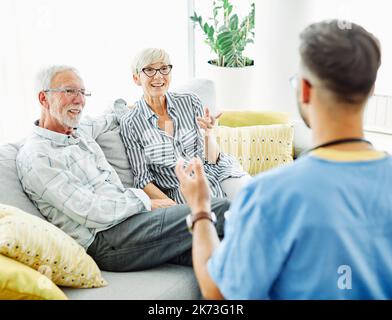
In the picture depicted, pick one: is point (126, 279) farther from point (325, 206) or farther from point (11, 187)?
point (325, 206)

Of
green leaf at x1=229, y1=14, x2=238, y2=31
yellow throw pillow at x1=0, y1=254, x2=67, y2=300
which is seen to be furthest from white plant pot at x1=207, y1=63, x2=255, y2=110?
yellow throw pillow at x1=0, y1=254, x2=67, y2=300

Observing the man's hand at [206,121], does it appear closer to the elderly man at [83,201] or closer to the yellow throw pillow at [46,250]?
the elderly man at [83,201]

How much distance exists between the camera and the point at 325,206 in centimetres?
103

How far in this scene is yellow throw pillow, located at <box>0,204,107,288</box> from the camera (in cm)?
179

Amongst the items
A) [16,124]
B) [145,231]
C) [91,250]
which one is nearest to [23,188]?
[91,250]

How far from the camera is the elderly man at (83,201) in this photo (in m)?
2.18

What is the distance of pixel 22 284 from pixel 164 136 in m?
1.25

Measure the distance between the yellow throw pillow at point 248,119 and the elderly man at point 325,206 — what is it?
2.19m

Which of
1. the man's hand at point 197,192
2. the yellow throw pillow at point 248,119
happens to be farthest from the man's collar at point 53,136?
the yellow throw pillow at point 248,119

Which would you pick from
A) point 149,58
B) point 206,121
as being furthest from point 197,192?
point 149,58

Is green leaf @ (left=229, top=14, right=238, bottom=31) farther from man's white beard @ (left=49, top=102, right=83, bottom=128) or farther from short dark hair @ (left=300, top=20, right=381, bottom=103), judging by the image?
short dark hair @ (left=300, top=20, right=381, bottom=103)

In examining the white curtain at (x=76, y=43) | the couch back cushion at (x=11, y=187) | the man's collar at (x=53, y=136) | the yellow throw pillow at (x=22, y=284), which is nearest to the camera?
the yellow throw pillow at (x=22, y=284)

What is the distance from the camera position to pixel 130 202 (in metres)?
2.33
